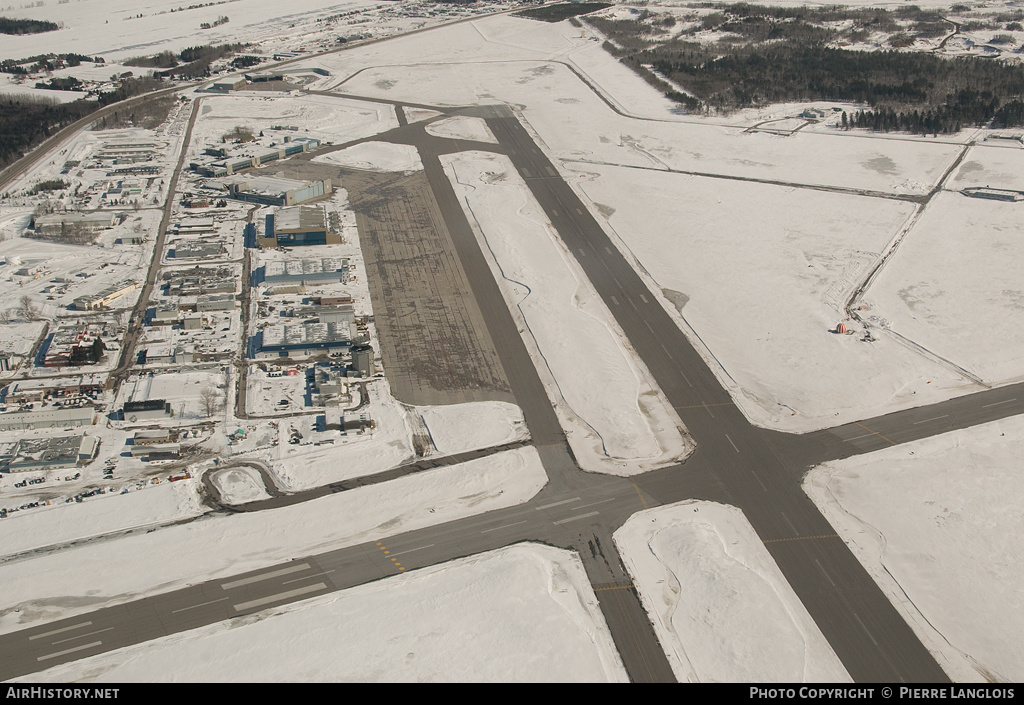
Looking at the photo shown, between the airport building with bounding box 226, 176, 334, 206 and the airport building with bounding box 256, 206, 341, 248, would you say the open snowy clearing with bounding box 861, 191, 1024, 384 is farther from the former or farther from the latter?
the airport building with bounding box 226, 176, 334, 206

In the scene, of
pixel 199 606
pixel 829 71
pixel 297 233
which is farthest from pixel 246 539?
pixel 829 71

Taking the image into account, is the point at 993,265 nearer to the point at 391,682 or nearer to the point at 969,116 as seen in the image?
the point at 969,116

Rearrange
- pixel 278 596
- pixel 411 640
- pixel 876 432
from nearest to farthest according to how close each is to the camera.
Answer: pixel 411 640 → pixel 278 596 → pixel 876 432

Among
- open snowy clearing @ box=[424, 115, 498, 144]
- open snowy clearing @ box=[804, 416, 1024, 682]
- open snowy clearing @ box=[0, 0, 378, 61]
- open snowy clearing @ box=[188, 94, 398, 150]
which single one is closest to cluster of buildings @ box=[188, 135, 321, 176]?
open snowy clearing @ box=[188, 94, 398, 150]

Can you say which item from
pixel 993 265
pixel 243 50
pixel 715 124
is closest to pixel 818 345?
pixel 993 265

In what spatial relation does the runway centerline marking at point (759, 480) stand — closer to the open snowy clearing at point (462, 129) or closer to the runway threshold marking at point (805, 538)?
the runway threshold marking at point (805, 538)

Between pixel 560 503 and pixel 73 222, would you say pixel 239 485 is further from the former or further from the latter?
pixel 73 222

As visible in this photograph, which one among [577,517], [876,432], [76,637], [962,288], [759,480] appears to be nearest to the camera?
[76,637]
